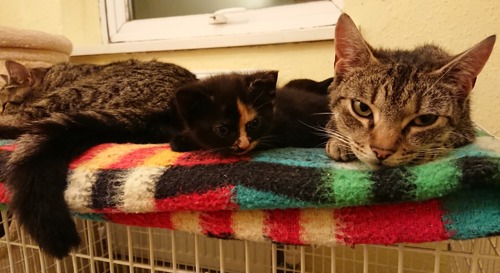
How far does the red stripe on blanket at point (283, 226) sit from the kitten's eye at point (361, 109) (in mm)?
263

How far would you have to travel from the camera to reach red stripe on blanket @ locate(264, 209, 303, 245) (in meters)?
0.59

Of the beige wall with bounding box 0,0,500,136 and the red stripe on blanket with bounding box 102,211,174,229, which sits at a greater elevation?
the beige wall with bounding box 0,0,500,136

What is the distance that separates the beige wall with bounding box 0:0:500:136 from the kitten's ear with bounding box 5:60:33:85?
0.48m

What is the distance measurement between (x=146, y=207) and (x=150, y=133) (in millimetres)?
389

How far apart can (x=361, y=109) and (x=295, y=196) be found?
28cm

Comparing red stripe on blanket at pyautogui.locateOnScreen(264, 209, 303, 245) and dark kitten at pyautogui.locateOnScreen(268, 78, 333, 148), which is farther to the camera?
dark kitten at pyautogui.locateOnScreen(268, 78, 333, 148)

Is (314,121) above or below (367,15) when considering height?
below

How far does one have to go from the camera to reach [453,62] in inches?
25.7

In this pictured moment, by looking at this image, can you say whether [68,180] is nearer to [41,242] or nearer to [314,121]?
[41,242]

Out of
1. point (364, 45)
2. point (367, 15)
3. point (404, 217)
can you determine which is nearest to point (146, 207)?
point (404, 217)

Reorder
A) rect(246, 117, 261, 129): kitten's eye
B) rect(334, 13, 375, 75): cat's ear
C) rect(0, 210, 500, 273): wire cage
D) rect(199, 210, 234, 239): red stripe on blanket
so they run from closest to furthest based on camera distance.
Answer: rect(199, 210, 234, 239): red stripe on blanket → rect(334, 13, 375, 75): cat's ear → rect(246, 117, 261, 129): kitten's eye → rect(0, 210, 500, 273): wire cage

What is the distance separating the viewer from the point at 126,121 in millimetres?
946

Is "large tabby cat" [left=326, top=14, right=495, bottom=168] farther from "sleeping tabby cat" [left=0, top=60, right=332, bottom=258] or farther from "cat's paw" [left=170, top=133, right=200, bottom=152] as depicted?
"cat's paw" [left=170, top=133, right=200, bottom=152]

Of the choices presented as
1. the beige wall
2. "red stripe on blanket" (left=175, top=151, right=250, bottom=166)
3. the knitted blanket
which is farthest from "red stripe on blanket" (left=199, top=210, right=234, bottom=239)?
the beige wall
